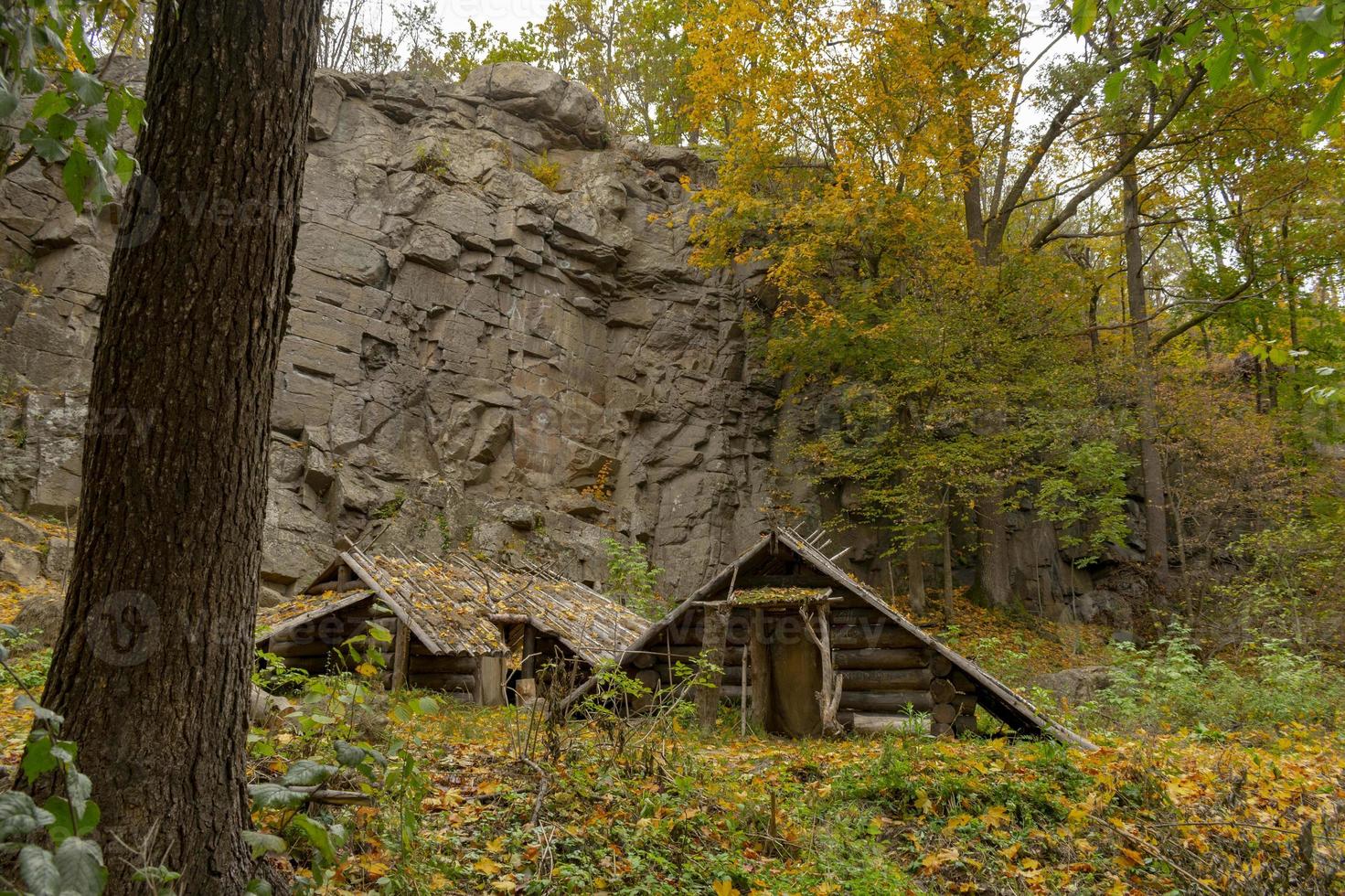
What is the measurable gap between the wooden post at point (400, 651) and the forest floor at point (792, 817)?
5.02m

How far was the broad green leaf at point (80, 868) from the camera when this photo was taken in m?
2.45

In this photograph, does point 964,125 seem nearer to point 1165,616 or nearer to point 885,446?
point 885,446

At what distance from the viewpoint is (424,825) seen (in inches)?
198

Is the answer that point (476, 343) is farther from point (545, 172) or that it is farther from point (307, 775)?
point (307, 775)

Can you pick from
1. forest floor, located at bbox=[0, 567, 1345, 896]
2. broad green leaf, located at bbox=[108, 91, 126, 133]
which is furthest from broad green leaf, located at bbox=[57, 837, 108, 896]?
broad green leaf, located at bbox=[108, 91, 126, 133]

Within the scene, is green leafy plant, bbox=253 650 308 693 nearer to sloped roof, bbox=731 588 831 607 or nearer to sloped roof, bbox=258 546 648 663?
sloped roof, bbox=258 546 648 663

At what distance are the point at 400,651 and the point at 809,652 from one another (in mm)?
6307

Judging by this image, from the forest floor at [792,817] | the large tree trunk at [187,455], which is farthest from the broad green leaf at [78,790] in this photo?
the forest floor at [792,817]

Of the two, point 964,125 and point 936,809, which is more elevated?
point 964,125

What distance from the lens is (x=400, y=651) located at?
13.2 metres

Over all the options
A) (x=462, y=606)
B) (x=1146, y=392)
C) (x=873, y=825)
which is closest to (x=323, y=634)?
(x=462, y=606)

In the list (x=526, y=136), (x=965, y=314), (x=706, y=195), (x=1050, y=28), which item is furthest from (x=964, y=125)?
(x=526, y=136)

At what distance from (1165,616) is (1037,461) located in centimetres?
466

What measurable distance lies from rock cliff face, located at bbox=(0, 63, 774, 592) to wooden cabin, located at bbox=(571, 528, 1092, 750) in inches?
294
